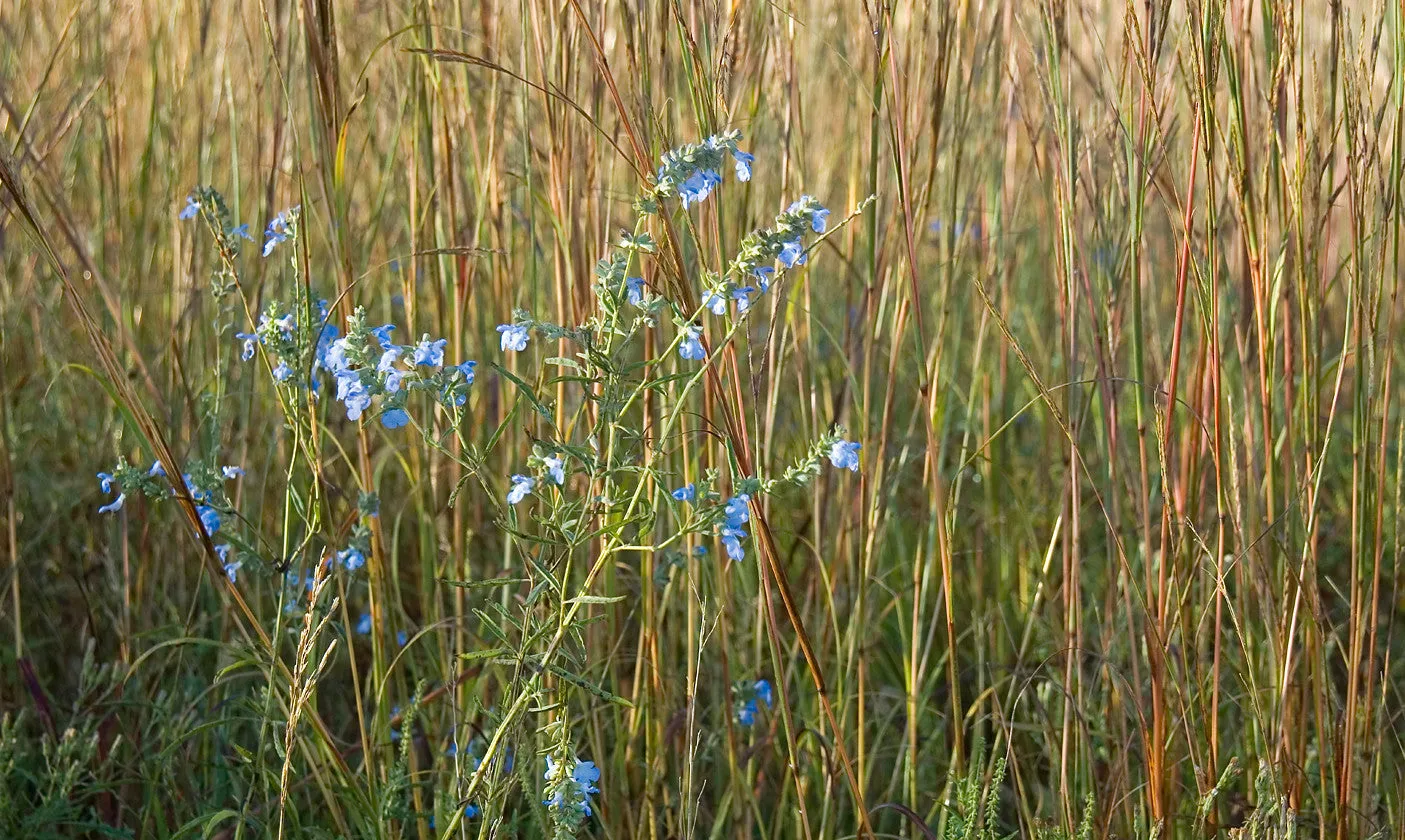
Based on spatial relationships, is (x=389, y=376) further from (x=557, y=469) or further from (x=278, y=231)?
(x=278, y=231)

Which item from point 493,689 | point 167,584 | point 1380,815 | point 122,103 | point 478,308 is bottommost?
point 1380,815

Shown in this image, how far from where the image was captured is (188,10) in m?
1.82

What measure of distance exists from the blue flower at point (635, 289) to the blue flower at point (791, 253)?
0.42ft

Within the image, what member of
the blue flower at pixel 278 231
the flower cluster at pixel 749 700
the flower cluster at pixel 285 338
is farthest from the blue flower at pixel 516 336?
the flower cluster at pixel 749 700

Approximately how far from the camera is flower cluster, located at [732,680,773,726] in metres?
1.45

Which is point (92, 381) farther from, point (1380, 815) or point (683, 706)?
point (1380, 815)

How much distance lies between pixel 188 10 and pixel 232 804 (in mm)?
1139

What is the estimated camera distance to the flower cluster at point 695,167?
3.28 ft

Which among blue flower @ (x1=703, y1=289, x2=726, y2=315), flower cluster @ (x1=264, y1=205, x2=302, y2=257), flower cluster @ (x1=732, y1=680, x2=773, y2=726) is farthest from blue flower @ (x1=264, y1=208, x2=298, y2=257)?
flower cluster @ (x1=732, y1=680, x2=773, y2=726)

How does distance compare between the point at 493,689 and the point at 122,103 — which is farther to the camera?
the point at 122,103

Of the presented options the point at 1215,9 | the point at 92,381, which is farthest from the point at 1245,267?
the point at 92,381

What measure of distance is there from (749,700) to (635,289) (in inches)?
24.6

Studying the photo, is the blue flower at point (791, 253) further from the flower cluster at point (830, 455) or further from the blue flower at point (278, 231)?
the blue flower at point (278, 231)

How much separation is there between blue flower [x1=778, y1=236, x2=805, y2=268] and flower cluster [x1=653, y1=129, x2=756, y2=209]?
3.2 inches
